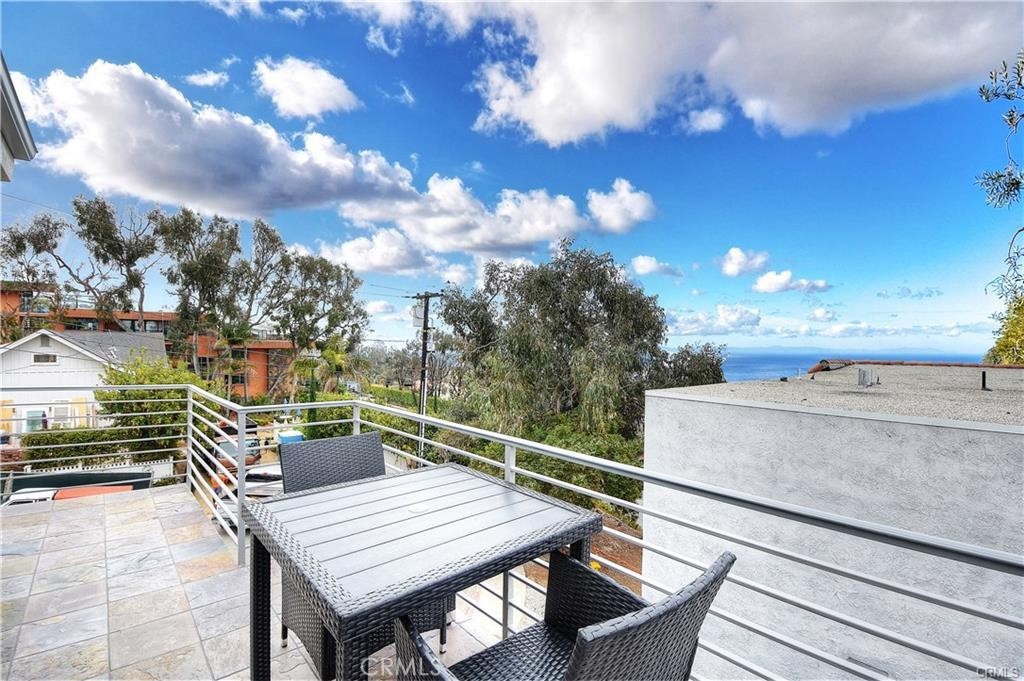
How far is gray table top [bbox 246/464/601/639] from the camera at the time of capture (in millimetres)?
1194

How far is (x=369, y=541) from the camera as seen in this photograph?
1433mm

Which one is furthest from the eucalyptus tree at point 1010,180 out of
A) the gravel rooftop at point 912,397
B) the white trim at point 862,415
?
the white trim at point 862,415

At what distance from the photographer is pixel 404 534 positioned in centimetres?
149

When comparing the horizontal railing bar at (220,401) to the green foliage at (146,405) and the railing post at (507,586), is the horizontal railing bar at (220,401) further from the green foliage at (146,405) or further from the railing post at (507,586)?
the green foliage at (146,405)

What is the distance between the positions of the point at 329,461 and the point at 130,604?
145cm

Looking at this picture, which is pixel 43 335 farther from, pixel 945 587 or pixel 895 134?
pixel 895 134

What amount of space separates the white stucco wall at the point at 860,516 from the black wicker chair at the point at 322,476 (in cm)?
378

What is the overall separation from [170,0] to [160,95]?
6.02 metres

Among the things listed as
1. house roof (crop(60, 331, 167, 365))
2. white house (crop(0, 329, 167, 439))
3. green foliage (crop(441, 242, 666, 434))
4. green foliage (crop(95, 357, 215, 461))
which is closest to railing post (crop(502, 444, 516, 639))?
green foliage (crop(95, 357, 215, 461))

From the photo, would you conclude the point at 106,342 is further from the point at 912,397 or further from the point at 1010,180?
the point at 1010,180

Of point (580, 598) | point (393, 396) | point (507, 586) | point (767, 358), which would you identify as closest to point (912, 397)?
point (507, 586)

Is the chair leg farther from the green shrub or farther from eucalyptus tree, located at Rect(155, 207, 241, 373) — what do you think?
eucalyptus tree, located at Rect(155, 207, 241, 373)

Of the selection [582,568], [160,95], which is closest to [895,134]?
[582,568]

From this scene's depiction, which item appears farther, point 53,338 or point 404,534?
point 53,338
